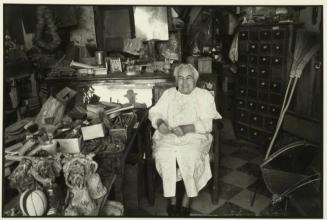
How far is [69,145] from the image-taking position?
8.73 feet

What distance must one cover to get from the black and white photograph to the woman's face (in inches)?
0.8

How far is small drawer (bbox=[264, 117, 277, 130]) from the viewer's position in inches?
194

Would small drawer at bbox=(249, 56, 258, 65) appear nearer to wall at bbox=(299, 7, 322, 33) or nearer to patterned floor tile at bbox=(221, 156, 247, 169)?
wall at bbox=(299, 7, 322, 33)

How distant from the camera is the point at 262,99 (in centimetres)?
505

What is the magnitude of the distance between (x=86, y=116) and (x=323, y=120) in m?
2.02

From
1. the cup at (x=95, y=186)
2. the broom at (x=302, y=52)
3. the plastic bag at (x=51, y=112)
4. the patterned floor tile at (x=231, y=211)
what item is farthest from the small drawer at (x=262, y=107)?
the cup at (x=95, y=186)

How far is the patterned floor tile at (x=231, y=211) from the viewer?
11.0 ft

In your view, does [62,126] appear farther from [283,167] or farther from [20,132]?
[283,167]

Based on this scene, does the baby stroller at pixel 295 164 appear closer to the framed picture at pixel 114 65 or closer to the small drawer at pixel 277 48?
the small drawer at pixel 277 48

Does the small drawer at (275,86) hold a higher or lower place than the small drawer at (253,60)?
lower

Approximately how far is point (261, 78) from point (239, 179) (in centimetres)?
161

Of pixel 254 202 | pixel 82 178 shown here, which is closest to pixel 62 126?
pixel 82 178

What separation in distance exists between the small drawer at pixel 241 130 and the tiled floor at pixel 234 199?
2.82 ft

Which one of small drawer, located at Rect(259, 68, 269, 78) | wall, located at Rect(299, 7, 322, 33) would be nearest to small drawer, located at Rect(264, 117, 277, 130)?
small drawer, located at Rect(259, 68, 269, 78)
